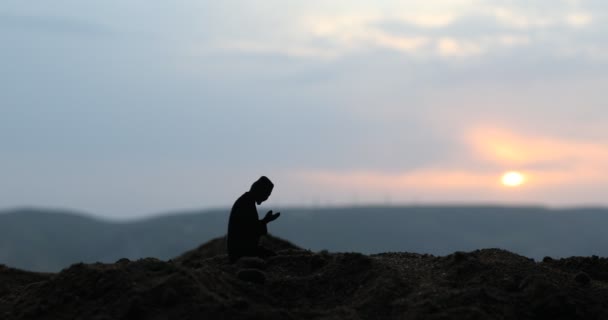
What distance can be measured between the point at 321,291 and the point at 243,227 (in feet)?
9.70

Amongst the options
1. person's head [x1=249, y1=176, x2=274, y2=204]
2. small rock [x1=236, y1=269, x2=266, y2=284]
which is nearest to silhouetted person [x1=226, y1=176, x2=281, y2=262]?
person's head [x1=249, y1=176, x2=274, y2=204]

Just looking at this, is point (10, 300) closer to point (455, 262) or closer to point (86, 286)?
point (86, 286)

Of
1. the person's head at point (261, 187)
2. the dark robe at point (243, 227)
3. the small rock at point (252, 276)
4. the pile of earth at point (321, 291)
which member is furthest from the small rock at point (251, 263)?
the person's head at point (261, 187)

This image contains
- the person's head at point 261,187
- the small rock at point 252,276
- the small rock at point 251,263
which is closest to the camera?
the small rock at point 252,276

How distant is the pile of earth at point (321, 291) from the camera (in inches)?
591

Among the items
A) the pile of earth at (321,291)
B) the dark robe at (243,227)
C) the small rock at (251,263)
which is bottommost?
the pile of earth at (321,291)

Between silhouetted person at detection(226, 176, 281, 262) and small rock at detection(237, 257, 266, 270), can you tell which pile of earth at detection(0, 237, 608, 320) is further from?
silhouetted person at detection(226, 176, 281, 262)

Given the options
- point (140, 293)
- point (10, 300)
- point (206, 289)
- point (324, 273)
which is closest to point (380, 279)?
point (324, 273)

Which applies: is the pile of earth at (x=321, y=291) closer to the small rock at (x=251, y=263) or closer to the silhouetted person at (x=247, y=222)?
the small rock at (x=251, y=263)

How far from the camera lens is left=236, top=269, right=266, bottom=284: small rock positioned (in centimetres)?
1688

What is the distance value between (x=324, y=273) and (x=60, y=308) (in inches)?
213

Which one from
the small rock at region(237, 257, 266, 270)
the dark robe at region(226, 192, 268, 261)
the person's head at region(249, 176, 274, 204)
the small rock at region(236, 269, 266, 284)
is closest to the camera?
the small rock at region(236, 269, 266, 284)

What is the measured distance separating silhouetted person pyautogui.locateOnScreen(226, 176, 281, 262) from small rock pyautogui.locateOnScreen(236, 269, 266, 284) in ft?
6.59

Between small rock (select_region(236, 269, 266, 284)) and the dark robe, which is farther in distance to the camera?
the dark robe
